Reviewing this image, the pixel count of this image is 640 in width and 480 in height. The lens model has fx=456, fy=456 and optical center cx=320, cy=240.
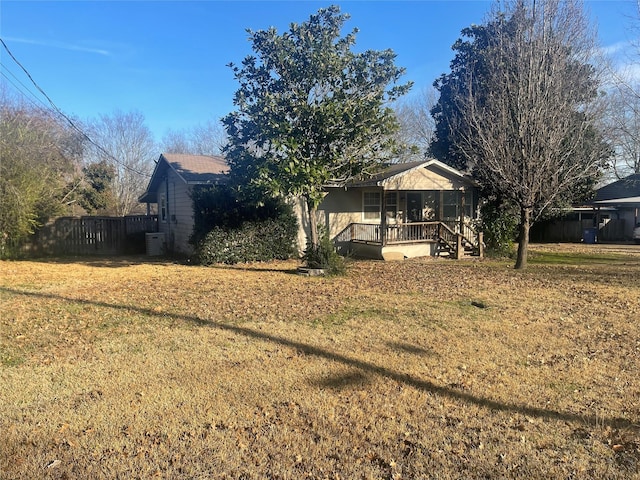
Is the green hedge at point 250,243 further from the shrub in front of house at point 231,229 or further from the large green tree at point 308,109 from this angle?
the large green tree at point 308,109

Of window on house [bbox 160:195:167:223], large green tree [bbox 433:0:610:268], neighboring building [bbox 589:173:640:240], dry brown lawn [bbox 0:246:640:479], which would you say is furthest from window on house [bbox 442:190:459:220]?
window on house [bbox 160:195:167:223]

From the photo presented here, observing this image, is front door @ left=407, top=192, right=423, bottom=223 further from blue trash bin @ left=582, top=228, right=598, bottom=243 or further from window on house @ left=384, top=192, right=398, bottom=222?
blue trash bin @ left=582, top=228, right=598, bottom=243

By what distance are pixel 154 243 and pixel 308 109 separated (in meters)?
10.4

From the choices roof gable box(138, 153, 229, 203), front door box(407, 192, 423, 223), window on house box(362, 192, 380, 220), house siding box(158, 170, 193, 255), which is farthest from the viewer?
front door box(407, 192, 423, 223)

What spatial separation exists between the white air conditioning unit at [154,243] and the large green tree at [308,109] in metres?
7.86

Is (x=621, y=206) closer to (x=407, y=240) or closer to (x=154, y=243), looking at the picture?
(x=407, y=240)

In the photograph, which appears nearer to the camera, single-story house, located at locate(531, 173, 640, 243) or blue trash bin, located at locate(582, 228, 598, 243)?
blue trash bin, located at locate(582, 228, 598, 243)

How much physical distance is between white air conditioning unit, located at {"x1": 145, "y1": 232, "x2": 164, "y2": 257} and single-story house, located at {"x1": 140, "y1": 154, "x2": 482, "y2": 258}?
288 mm

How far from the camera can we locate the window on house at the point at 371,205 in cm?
1825

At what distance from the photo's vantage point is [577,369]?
509 cm

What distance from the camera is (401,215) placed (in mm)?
18812

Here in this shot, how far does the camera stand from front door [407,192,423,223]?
1908 cm

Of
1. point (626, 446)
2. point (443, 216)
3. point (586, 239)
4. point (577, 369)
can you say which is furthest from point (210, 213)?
point (586, 239)

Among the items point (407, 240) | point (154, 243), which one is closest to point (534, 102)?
point (407, 240)
